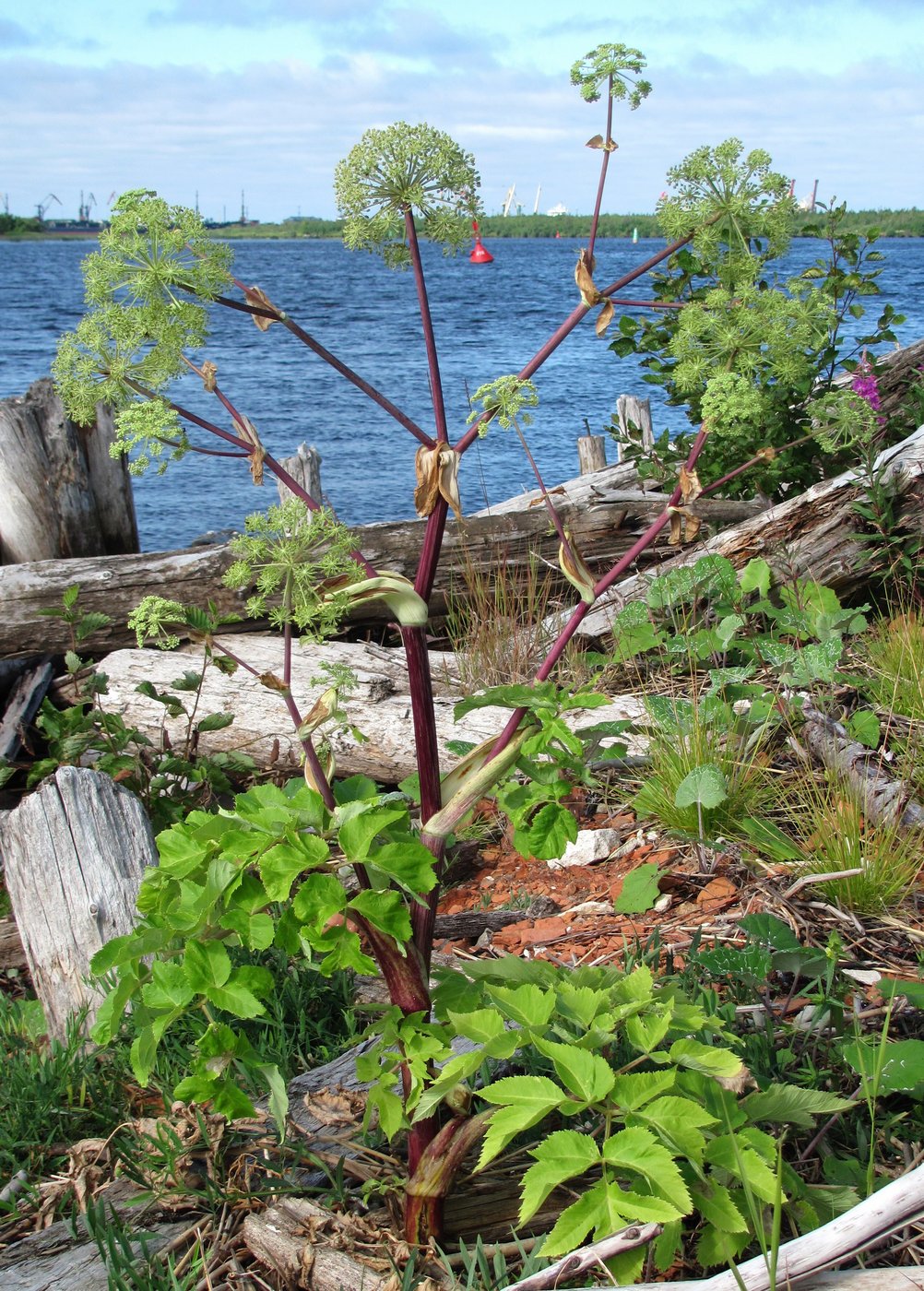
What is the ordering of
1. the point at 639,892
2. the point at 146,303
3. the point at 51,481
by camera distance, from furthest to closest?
the point at 51,481 → the point at 639,892 → the point at 146,303

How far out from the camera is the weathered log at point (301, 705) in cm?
411

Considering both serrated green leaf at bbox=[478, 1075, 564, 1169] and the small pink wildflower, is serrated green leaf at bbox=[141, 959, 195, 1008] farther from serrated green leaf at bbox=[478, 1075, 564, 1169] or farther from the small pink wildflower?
the small pink wildflower

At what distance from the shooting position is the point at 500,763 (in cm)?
166

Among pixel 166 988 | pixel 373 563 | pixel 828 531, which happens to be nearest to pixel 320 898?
pixel 166 988

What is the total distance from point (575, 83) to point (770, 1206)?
6.18 feet

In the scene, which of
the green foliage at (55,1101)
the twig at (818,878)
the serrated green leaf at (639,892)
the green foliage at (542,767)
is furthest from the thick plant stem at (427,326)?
the green foliage at (55,1101)

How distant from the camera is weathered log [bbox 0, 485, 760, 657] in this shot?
4953mm

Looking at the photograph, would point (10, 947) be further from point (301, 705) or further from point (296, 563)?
point (296, 563)

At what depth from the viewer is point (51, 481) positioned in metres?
5.53

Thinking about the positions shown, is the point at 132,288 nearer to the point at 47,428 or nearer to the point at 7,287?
the point at 47,428

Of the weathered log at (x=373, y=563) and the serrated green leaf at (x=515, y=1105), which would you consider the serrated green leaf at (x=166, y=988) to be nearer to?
the serrated green leaf at (x=515, y=1105)

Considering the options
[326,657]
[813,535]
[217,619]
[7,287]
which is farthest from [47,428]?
[7,287]

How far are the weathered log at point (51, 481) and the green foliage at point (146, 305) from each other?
3.95 metres

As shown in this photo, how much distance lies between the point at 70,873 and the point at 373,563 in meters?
2.54
